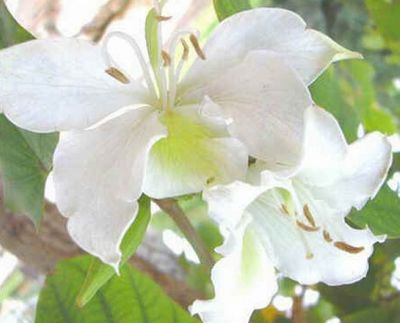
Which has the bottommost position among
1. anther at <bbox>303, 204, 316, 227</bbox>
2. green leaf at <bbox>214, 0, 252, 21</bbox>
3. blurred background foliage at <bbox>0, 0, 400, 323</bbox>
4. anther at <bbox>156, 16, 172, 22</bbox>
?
blurred background foliage at <bbox>0, 0, 400, 323</bbox>

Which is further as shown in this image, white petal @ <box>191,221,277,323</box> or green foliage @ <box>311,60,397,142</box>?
green foliage @ <box>311,60,397,142</box>

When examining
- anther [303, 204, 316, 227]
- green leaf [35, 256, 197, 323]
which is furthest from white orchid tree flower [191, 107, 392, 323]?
green leaf [35, 256, 197, 323]

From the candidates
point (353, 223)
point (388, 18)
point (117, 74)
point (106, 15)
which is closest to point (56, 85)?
point (117, 74)

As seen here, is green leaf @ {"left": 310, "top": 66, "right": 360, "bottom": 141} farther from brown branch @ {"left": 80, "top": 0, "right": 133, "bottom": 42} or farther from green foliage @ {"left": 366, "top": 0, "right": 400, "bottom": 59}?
brown branch @ {"left": 80, "top": 0, "right": 133, "bottom": 42}

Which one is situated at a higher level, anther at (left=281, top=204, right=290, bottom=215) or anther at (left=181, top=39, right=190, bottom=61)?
anther at (left=181, top=39, right=190, bottom=61)

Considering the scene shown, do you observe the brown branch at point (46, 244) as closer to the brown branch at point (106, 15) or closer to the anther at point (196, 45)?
the anther at point (196, 45)

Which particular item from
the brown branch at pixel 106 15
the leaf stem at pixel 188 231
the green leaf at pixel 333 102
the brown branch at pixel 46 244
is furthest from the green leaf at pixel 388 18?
the brown branch at pixel 106 15
